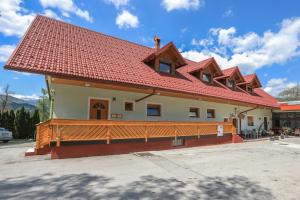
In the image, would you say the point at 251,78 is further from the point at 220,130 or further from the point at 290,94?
the point at 290,94

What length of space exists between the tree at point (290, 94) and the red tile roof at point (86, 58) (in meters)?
45.9

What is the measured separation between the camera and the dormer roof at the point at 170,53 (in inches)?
530

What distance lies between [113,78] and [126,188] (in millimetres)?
5982

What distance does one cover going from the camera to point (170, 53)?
14164 millimetres

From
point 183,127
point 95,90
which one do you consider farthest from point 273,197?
point 95,90

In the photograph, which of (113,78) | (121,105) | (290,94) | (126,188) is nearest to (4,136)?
(121,105)

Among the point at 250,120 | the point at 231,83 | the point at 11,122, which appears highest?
the point at 231,83

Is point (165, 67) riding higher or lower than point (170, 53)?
lower

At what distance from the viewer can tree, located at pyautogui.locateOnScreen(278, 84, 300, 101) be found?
171ft

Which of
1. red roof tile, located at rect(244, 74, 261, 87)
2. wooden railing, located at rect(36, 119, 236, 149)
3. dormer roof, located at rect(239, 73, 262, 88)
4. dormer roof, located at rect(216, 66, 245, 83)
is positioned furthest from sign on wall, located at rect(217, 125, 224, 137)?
red roof tile, located at rect(244, 74, 261, 87)

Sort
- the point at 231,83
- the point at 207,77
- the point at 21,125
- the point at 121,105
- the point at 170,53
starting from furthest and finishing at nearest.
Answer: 1. the point at 21,125
2. the point at 231,83
3. the point at 207,77
4. the point at 170,53
5. the point at 121,105

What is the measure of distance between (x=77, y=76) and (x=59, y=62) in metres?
1.16

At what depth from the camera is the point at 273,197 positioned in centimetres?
468

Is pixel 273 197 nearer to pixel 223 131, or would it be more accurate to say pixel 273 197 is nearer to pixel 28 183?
pixel 28 183
